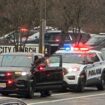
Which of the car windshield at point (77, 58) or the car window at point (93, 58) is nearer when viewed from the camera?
the car windshield at point (77, 58)

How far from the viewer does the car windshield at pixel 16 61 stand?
694 inches

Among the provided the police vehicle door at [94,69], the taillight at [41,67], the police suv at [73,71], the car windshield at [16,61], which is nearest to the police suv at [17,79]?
the car windshield at [16,61]

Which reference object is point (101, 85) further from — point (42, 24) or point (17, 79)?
point (17, 79)

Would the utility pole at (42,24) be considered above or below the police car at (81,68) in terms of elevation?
above

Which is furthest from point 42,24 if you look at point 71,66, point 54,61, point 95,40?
point 95,40

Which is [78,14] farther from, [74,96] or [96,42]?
[74,96]

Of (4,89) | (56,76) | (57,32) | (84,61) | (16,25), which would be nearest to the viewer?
(4,89)

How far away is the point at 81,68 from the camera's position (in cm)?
2078

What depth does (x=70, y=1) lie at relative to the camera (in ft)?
101

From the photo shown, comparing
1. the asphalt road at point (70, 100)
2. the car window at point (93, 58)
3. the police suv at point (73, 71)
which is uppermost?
the car window at point (93, 58)

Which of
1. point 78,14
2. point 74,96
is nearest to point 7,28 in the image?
point 78,14

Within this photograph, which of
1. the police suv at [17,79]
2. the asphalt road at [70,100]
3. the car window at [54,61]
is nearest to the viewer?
the asphalt road at [70,100]

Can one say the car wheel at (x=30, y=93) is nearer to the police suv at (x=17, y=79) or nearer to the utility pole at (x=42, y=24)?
the police suv at (x=17, y=79)

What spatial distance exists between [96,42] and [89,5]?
5736mm
